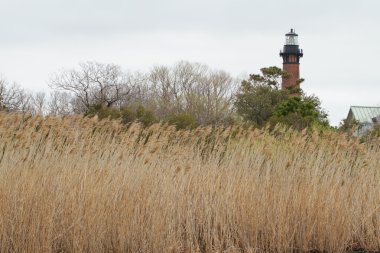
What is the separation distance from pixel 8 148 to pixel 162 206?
1443 mm

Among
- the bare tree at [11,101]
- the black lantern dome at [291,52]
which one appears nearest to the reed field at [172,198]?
the bare tree at [11,101]

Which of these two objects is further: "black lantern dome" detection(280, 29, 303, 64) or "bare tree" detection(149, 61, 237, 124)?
"black lantern dome" detection(280, 29, 303, 64)

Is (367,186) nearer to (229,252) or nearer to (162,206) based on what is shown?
(229,252)

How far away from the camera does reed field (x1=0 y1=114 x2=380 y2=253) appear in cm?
549

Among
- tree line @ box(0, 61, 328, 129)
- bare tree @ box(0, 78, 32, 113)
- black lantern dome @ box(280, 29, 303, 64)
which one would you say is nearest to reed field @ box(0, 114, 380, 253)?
bare tree @ box(0, 78, 32, 113)

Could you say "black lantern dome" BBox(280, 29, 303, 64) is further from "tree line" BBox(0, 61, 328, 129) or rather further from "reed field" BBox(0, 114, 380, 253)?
"reed field" BBox(0, 114, 380, 253)

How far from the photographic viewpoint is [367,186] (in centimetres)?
706

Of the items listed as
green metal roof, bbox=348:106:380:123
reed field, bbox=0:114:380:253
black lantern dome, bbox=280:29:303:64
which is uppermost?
black lantern dome, bbox=280:29:303:64

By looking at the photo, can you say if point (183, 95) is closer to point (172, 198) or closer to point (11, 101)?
point (11, 101)

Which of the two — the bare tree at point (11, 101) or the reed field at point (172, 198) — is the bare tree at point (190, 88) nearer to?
the bare tree at point (11, 101)

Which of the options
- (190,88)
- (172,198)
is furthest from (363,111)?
(172,198)

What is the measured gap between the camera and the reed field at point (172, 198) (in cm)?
549

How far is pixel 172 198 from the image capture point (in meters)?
5.90

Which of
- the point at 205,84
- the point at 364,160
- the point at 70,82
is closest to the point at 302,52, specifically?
the point at 205,84
